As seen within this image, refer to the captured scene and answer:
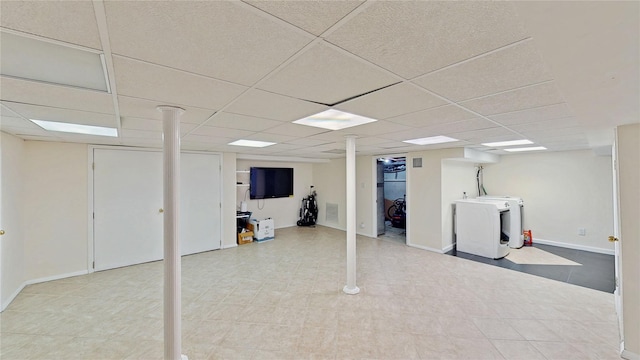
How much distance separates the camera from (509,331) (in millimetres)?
2479

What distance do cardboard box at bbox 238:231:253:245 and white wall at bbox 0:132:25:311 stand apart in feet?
10.6

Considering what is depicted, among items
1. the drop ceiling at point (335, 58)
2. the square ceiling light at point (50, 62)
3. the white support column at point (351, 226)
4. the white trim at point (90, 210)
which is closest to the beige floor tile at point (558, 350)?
the white support column at point (351, 226)

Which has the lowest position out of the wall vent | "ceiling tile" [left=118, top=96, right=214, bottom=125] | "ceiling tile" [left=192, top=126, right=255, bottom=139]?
the wall vent

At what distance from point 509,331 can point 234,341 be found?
8.95 feet

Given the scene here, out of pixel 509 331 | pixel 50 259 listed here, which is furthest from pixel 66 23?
pixel 50 259

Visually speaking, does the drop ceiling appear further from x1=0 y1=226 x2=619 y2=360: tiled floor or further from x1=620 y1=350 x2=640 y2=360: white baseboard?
x1=0 y1=226 x2=619 y2=360: tiled floor

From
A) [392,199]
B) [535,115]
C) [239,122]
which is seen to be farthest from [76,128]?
[392,199]

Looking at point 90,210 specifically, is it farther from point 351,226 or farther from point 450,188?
point 450,188

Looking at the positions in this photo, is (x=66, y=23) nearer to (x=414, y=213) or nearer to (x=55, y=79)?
(x=55, y=79)

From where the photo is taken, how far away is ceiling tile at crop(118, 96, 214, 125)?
1.84 meters

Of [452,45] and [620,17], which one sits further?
[452,45]

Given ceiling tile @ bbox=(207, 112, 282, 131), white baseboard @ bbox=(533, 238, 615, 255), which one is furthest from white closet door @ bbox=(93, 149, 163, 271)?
white baseboard @ bbox=(533, 238, 615, 255)

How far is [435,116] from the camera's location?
7.56 ft

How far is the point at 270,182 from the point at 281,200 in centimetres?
72
